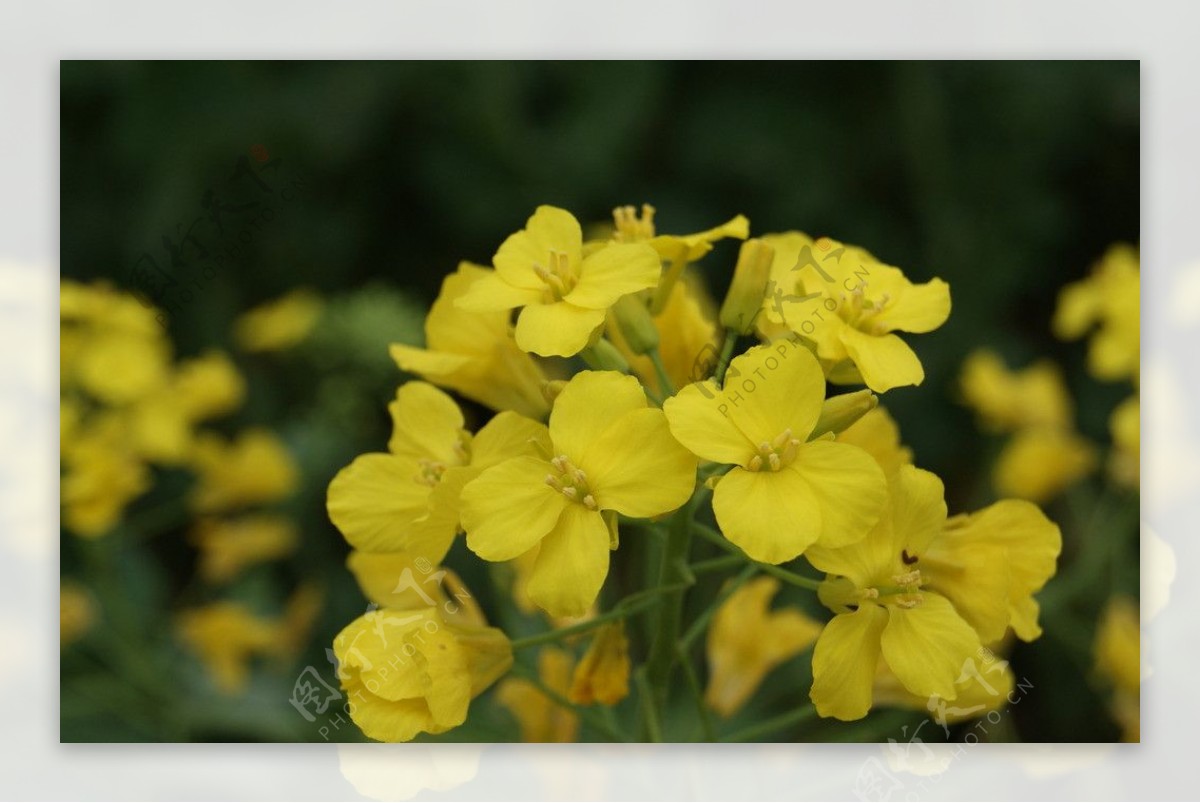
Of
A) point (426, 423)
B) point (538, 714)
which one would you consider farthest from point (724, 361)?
point (538, 714)

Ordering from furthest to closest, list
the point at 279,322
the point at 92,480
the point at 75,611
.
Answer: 1. the point at 279,322
2. the point at 75,611
3. the point at 92,480

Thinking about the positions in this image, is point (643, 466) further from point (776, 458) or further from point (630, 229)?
point (630, 229)

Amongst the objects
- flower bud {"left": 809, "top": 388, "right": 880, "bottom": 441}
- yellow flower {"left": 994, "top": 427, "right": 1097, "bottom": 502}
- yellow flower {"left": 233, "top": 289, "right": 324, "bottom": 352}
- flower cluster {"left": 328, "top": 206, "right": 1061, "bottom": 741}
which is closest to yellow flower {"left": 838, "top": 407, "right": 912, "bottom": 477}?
flower cluster {"left": 328, "top": 206, "right": 1061, "bottom": 741}

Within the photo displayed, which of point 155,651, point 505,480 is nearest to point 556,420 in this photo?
point 505,480

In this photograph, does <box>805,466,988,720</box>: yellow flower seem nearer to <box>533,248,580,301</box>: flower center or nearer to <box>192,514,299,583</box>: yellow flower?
<box>533,248,580,301</box>: flower center

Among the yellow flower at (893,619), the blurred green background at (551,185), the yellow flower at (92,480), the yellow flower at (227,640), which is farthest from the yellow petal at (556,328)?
the yellow flower at (227,640)

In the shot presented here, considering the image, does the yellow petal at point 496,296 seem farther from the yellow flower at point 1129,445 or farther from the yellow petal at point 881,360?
the yellow flower at point 1129,445
